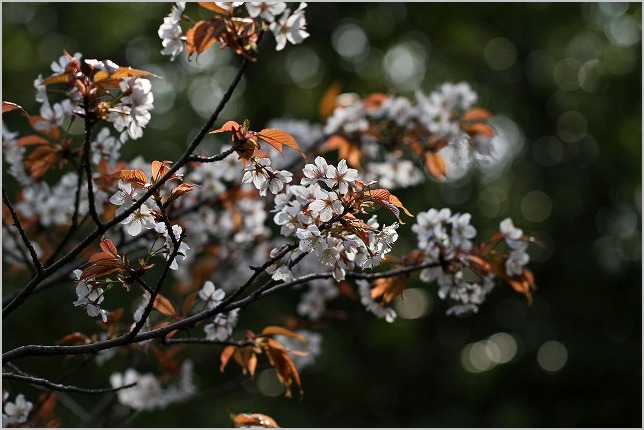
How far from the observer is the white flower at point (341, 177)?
117cm

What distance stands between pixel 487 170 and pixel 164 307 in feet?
17.3

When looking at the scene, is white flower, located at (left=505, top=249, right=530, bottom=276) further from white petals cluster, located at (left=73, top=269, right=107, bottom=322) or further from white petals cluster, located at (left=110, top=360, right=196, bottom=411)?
white petals cluster, located at (left=110, top=360, right=196, bottom=411)

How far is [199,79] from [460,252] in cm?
502

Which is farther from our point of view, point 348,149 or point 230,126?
point 348,149

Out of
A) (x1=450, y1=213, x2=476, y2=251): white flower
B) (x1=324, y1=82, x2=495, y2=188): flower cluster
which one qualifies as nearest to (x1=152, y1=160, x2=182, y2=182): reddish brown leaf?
(x1=450, y1=213, x2=476, y2=251): white flower

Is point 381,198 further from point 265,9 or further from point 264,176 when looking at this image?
point 265,9

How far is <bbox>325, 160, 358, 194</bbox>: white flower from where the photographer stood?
1.17 meters

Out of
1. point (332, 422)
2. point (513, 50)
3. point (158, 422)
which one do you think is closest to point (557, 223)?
point (513, 50)

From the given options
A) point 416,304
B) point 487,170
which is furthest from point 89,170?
point 487,170

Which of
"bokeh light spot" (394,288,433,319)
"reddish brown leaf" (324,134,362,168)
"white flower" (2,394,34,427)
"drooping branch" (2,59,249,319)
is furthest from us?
"bokeh light spot" (394,288,433,319)

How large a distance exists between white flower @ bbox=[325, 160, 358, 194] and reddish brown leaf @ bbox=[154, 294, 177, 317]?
50 centimetres

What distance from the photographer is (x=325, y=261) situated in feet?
3.85

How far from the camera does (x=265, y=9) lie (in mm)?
1107

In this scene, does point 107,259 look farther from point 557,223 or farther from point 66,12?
point 557,223
